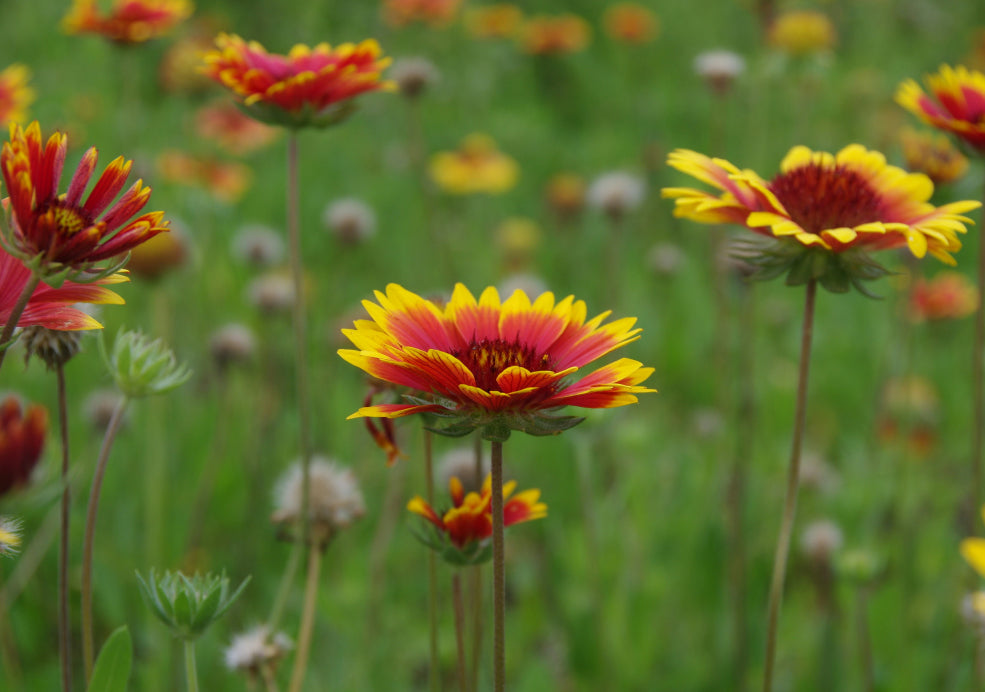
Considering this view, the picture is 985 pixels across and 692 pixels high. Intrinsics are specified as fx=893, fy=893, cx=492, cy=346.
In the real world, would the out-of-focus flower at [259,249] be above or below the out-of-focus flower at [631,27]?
below

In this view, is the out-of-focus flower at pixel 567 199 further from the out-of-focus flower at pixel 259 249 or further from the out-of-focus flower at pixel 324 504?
the out-of-focus flower at pixel 324 504

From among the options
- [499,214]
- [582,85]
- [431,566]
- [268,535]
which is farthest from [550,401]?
[582,85]

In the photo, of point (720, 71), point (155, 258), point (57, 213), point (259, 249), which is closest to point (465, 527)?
point (57, 213)

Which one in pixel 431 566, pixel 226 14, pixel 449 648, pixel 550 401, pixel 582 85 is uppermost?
pixel 226 14

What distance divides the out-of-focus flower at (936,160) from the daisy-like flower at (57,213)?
3.26 feet

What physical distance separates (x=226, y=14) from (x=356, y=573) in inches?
149

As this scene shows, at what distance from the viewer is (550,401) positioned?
61 centimetres

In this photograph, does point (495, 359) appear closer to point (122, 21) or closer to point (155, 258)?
point (155, 258)

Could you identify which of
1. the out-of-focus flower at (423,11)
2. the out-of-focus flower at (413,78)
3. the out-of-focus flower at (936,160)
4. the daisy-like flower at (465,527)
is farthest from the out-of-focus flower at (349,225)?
the daisy-like flower at (465,527)

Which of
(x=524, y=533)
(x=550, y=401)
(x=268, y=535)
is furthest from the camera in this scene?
(x=524, y=533)

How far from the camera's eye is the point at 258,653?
83 centimetres

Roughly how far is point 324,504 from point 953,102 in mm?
843

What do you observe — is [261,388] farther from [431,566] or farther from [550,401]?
[550,401]

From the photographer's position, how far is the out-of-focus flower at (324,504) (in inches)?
38.4
